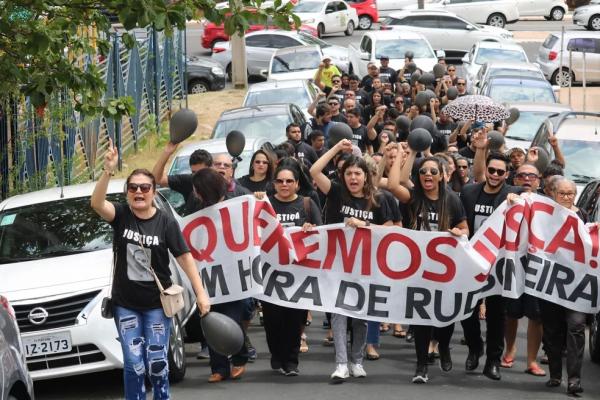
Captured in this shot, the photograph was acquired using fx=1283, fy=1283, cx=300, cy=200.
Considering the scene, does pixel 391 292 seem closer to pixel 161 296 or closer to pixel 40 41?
pixel 161 296

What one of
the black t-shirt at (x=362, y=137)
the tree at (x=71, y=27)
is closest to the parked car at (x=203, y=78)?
the black t-shirt at (x=362, y=137)

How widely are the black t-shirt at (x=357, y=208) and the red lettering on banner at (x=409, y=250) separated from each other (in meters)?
0.17

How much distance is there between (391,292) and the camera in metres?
10.2

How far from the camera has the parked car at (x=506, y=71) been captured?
978 inches

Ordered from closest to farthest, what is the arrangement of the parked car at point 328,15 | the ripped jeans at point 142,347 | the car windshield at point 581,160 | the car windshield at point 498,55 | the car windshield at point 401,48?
1. the ripped jeans at point 142,347
2. the car windshield at point 581,160
3. the car windshield at point 401,48
4. the car windshield at point 498,55
5. the parked car at point 328,15

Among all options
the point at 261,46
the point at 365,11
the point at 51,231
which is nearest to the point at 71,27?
the point at 51,231

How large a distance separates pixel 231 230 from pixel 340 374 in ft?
4.76

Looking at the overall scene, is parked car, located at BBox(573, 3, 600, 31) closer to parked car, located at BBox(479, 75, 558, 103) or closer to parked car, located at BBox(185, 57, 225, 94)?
parked car, located at BBox(185, 57, 225, 94)

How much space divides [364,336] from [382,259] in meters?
0.63

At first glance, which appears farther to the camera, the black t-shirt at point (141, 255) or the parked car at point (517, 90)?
the parked car at point (517, 90)

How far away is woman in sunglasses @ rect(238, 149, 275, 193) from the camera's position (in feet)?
36.8

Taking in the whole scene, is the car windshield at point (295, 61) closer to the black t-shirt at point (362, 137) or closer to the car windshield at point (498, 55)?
the car windshield at point (498, 55)

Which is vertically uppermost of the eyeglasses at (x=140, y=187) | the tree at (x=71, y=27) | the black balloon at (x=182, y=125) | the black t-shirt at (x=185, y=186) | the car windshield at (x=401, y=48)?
the tree at (x=71, y=27)

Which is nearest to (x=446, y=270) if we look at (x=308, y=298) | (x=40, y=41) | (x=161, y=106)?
(x=308, y=298)
